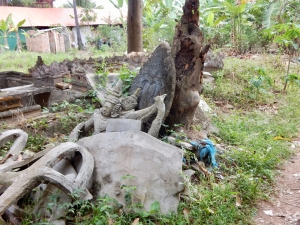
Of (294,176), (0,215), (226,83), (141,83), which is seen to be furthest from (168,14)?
(0,215)

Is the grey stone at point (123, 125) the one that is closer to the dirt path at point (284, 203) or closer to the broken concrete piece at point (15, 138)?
the broken concrete piece at point (15, 138)

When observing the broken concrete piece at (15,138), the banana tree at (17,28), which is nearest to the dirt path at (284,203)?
the broken concrete piece at (15,138)

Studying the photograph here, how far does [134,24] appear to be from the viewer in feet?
30.2

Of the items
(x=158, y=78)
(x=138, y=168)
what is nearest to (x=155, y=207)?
(x=138, y=168)

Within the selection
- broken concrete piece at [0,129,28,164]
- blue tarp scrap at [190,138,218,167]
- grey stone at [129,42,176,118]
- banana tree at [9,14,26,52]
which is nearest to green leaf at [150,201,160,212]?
blue tarp scrap at [190,138,218,167]

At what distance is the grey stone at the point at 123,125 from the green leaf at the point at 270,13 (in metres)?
8.12

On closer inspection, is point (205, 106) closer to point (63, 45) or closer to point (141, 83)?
point (141, 83)

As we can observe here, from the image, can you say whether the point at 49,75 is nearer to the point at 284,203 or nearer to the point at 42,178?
the point at 42,178

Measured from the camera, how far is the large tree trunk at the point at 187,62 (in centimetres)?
412

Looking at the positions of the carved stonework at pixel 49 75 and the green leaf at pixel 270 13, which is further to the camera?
the green leaf at pixel 270 13

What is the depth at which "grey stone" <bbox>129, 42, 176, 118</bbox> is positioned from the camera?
3895 mm

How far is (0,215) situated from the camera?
241 centimetres

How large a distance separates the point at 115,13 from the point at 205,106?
677 inches

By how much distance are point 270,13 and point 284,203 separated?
872 cm
